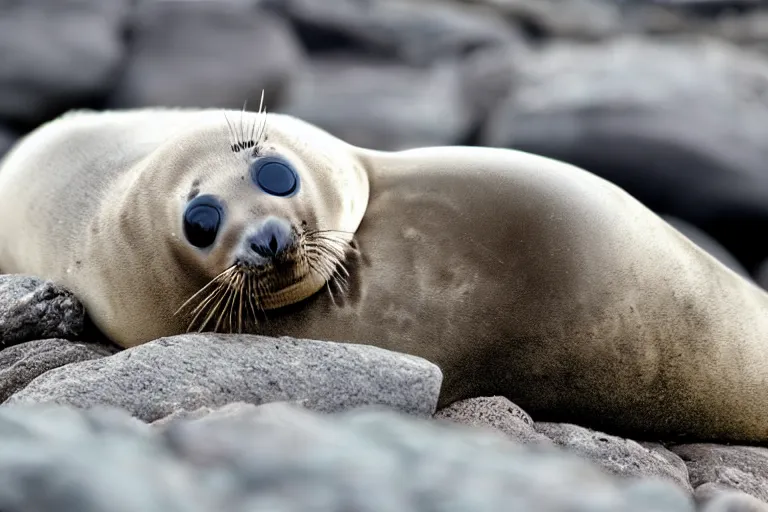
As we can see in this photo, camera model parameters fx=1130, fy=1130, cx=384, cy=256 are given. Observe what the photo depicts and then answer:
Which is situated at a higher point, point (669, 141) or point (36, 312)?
point (669, 141)

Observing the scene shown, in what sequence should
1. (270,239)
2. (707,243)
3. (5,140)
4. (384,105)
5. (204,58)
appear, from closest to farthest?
1. (270,239)
2. (707,243)
3. (5,140)
4. (384,105)
5. (204,58)

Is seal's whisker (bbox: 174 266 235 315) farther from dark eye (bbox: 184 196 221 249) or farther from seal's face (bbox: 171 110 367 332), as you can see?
dark eye (bbox: 184 196 221 249)

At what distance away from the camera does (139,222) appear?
4039mm

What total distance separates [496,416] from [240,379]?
87cm

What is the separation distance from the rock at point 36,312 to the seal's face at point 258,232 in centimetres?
48

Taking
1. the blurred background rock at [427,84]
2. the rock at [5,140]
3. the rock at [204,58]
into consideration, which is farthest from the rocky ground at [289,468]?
the rock at [204,58]

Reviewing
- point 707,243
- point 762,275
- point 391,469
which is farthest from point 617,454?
point 762,275

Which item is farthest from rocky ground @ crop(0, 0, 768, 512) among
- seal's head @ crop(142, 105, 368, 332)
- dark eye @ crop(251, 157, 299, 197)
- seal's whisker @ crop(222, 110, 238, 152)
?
seal's whisker @ crop(222, 110, 238, 152)

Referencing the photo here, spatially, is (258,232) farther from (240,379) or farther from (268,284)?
(240,379)

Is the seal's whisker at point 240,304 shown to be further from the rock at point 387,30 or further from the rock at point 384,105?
the rock at point 387,30

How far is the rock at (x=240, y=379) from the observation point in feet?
10.5

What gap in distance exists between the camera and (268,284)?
3732 mm

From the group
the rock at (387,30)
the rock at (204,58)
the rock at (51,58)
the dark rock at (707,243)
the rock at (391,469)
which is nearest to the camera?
the rock at (391,469)

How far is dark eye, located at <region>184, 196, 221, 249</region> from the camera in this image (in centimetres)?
377
